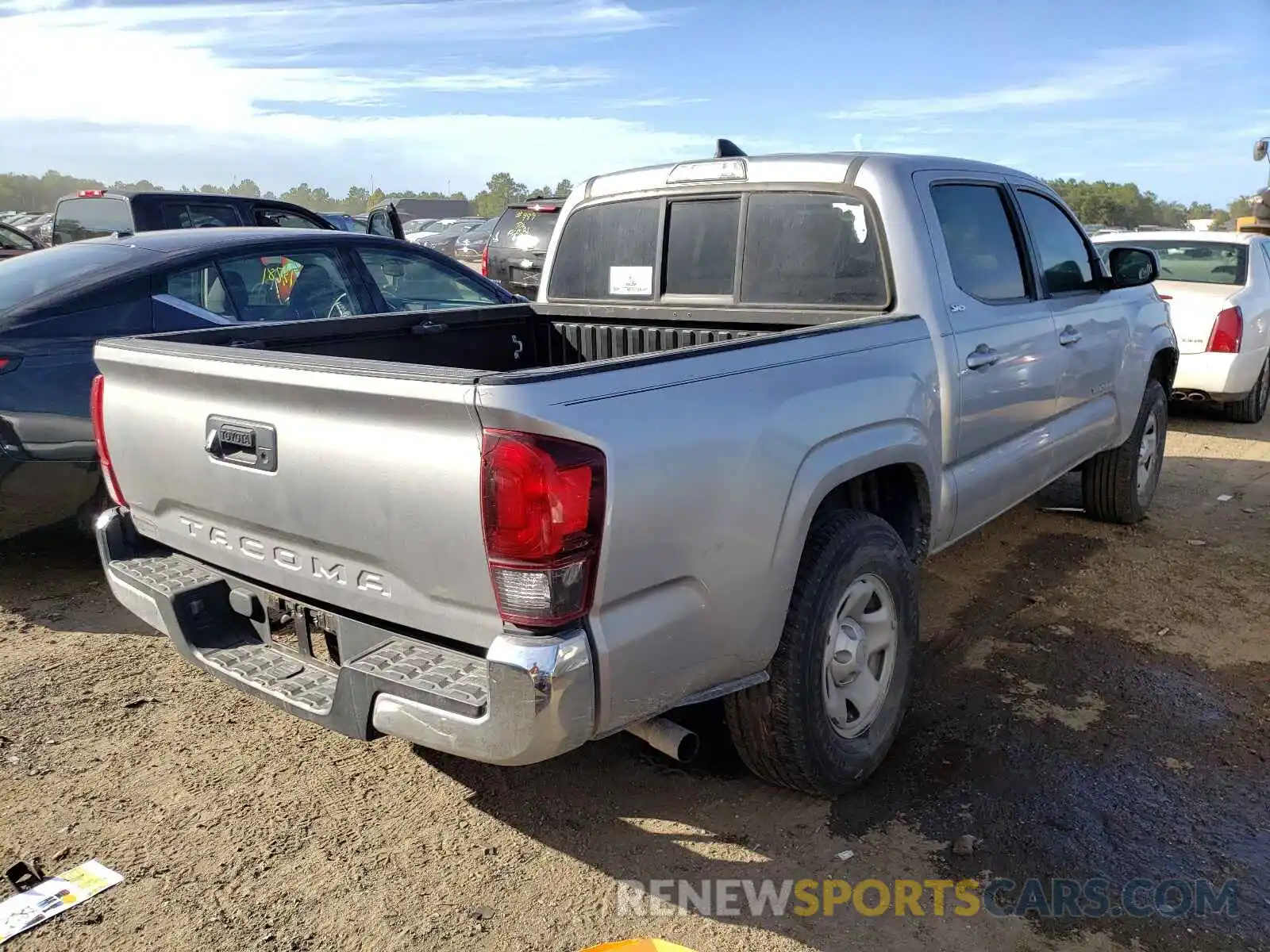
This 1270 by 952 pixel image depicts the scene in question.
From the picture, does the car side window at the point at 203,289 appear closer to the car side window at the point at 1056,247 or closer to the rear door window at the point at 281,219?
the rear door window at the point at 281,219

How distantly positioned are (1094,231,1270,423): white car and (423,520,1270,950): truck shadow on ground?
4.94 metres

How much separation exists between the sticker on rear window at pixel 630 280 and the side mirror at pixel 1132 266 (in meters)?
2.32

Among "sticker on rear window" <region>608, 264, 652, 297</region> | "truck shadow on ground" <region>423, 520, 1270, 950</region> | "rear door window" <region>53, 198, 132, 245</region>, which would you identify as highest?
"rear door window" <region>53, 198, 132, 245</region>

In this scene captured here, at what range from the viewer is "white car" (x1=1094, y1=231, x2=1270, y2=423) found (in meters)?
8.09

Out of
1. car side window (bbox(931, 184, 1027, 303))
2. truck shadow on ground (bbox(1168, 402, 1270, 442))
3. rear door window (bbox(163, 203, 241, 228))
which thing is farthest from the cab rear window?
truck shadow on ground (bbox(1168, 402, 1270, 442))

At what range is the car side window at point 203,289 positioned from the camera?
17.2ft

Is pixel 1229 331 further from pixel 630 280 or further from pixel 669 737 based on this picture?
pixel 669 737

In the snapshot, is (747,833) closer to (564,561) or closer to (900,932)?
(900,932)

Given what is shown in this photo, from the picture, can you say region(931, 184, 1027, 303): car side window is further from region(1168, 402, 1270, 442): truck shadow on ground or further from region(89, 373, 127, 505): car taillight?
region(1168, 402, 1270, 442): truck shadow on ground

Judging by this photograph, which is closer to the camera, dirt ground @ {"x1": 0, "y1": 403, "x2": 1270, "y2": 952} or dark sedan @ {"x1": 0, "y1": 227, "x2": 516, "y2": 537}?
dirt ground @ {"x1": 0, "y1": 403, "x2": 1270, "y2": 952}

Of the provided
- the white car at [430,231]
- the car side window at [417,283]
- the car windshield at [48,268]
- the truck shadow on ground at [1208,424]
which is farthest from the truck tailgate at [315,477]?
the white car at [430,231]

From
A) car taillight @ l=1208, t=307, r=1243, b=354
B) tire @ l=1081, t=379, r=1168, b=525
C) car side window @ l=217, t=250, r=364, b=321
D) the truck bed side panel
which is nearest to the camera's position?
the truck bed side panel

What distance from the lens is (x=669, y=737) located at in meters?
2.63

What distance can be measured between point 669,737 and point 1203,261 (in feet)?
26.7
